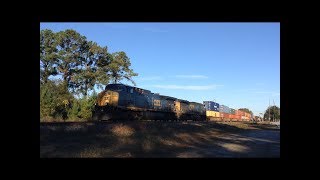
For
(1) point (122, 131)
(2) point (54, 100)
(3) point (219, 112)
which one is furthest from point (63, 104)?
(3) point (219, 112)

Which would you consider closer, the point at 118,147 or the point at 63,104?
the point at 118,147

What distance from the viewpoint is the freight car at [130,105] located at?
3469 centimetres

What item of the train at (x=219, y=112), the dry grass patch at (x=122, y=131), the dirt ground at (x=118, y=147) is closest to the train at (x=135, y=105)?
Result: the dry grass patch at (x=122, y=131)

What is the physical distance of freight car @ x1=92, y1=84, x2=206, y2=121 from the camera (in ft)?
114

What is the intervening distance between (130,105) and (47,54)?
18300 millimetres

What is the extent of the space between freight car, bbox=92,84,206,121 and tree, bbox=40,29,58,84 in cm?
1441

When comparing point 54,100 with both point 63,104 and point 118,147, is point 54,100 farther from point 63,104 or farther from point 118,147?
point 118,147

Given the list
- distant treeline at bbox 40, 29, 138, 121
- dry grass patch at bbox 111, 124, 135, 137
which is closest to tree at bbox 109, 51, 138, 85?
distant treeline at bbox 40, 29, 138, 121

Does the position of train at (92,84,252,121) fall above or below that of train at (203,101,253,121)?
above

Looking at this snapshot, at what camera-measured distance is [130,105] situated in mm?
36625

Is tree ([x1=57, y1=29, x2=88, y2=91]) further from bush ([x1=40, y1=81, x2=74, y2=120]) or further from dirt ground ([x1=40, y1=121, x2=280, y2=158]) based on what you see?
dirt ground ([x1=40, y1=121, x2=280, y2=158])
